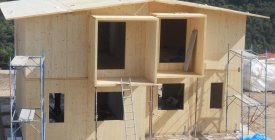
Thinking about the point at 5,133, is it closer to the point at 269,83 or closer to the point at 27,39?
the point at 27,39

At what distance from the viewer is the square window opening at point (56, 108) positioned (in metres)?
20.6

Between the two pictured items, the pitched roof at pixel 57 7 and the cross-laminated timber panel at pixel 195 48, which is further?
the cross-laminated timber panel at pixel 195 48

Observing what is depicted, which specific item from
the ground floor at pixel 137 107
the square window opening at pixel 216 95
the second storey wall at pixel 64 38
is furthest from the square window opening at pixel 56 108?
the square window opening at pixel 216 95

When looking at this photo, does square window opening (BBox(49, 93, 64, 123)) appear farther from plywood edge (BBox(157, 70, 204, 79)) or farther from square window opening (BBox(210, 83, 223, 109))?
square window opening (BBox(210, 83, 223, 109))

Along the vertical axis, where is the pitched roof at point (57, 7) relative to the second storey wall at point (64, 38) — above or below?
above

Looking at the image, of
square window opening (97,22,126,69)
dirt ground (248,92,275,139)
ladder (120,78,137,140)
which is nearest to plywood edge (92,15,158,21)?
square window opening (97,22,126,69)

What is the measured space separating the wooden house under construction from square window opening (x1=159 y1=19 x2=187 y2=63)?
41 millimetres

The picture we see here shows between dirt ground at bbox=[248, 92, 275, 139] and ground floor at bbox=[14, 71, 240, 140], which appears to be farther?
dirt ground at bbox=[248, 92, 275, 139]

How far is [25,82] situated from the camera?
19.4m

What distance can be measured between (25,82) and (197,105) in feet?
24.0

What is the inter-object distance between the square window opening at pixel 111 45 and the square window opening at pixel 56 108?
253 cm

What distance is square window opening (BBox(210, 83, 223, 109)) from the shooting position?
2283 centimetres

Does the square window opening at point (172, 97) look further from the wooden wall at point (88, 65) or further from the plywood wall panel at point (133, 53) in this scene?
the plywood wall panel at point (133, 53)

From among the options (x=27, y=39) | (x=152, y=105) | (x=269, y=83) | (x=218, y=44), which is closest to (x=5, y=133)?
(x=27, y=39)
